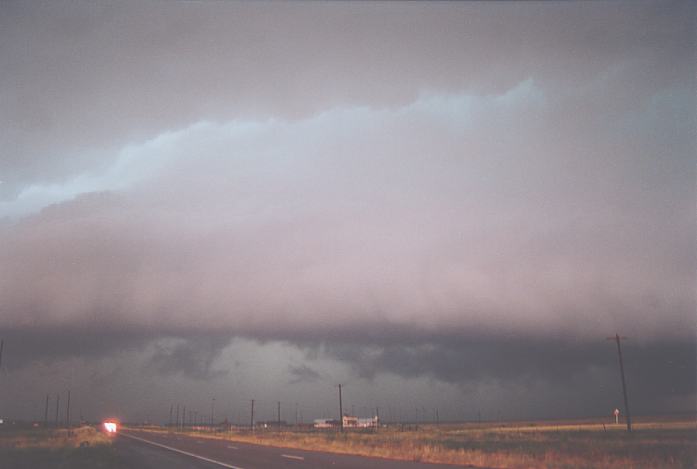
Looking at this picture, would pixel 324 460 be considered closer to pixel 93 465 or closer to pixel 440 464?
pixel 440 464

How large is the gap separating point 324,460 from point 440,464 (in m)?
6.26

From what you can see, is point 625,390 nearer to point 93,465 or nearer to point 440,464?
point 440,464

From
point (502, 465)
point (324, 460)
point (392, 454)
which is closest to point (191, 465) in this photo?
point (324, 460)

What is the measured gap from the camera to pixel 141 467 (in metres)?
24.3

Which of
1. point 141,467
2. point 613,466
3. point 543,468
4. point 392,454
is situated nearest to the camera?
point 543,468

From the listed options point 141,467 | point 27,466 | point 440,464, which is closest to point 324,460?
point 440,464

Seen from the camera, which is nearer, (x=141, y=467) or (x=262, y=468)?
(x=262, y=468)

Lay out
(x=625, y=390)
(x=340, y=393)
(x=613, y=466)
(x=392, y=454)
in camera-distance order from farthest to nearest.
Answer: (x=340, y=393) → (x=625, y=390) → (x=392, y=454) → (x=613, y=466)

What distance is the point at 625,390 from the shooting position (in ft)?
198

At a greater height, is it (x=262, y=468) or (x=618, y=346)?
(x=618, y=346)

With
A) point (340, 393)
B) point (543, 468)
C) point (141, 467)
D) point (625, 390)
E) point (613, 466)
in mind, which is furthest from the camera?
point (340, 393)

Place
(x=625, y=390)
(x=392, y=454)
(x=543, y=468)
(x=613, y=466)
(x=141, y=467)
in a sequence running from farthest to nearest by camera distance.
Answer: (x=625, y=390) < (x=392, y=454) < (x=141, y=467) < (x=613, y=466) < (x=543, y=468)

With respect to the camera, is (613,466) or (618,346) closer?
(613,466)

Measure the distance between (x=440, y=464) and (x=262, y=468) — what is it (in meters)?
7.55
